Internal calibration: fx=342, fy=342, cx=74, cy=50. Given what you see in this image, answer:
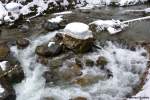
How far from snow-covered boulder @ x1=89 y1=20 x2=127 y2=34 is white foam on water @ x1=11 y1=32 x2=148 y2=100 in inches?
44.3

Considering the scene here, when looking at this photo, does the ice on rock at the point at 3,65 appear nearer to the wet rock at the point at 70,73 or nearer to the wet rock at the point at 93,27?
the wet rock at the point at 70,73

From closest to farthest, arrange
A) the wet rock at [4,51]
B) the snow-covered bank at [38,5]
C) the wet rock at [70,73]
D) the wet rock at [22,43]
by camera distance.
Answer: the wet rock at [70,73] < the wet rock at [4,51] < the wet rock at [22,43] < the snow-covered bank at [38,5]

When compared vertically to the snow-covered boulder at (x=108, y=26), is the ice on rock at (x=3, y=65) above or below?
below

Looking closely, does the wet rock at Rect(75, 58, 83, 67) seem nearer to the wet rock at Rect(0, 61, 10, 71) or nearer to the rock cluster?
the rock cluster

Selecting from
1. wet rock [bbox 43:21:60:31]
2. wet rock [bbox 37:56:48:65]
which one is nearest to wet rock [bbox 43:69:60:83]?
wet rock [bbox 37:56:48:65]

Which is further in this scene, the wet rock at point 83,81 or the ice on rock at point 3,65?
the ice on rock at point 3,65

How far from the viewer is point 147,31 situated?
42.5 feet

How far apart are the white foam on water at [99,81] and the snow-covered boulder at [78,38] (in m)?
0.36

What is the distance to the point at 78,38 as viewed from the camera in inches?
444

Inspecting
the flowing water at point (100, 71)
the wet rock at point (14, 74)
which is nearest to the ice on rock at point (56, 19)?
the flowing water at point (100, 71)

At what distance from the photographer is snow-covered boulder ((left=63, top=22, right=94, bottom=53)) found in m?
11.2

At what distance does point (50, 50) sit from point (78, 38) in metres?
1.03

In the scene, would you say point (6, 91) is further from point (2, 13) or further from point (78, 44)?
point (2, 13)

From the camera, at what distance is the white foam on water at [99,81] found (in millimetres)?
9992
